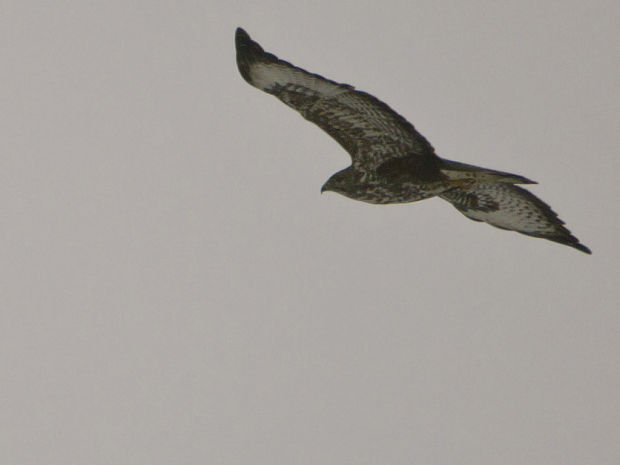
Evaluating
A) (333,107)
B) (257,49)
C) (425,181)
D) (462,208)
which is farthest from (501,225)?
(257,49)

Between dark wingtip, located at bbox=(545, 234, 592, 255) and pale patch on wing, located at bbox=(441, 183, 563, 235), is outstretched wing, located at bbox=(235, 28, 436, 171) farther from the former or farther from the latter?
dark wingtip, located at bbox=(545, 234, 592, 255)

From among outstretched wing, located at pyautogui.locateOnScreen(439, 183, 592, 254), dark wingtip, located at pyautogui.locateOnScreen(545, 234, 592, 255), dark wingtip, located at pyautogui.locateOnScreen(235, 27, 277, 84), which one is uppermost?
dark wingtip, located at pyautogui.locateOnScreen(235, 27, 277, 84)

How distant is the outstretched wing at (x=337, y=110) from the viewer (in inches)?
362

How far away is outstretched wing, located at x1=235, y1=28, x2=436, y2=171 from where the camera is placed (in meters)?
9.20

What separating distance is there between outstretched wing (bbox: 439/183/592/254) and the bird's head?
4.69ft

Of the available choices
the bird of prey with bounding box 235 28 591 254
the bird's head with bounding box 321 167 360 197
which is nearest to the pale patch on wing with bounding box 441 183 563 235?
the bird of prey with bounding box 235 28 591 254

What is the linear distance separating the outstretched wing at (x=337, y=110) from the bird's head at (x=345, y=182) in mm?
118

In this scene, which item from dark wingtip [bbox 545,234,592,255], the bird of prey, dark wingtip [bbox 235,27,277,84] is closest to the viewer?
the bird of prey

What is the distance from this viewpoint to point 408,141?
9.35m

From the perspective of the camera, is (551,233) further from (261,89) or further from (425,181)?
(261,89)

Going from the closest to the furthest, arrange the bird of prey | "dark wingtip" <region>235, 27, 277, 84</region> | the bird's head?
the bird of prey, "dark wingtip" <region>235, 27, 277, 84</region>, the bird's head

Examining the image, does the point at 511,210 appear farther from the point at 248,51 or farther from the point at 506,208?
the point at 248,51

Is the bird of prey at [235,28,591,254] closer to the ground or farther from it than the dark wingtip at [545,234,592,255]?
farther from it

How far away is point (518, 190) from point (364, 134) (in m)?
2.14
